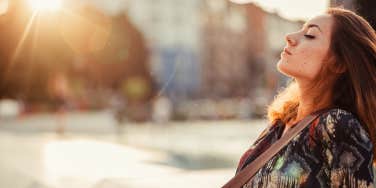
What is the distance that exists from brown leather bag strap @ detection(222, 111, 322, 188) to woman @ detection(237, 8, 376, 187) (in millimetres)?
14

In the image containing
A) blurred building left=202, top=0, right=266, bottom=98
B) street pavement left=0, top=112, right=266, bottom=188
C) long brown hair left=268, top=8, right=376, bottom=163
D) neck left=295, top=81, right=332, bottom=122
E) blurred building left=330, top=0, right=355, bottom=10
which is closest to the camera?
long brown hair left=268, top=8, right=376, bottom=163

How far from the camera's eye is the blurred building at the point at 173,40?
7400cm

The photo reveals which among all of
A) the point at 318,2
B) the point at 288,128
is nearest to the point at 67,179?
the point at 318,2

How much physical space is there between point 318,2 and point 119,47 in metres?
47.8

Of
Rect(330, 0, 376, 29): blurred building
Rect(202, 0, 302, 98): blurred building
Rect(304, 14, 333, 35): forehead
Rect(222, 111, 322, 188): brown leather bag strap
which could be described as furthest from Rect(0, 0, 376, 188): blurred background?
Rect(222, 111, 322, 188): brown leather bag strap

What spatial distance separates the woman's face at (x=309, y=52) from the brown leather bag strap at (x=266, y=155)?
180mm

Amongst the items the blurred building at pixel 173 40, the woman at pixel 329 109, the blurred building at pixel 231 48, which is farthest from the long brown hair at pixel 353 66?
the blurred building at pixel 231 48

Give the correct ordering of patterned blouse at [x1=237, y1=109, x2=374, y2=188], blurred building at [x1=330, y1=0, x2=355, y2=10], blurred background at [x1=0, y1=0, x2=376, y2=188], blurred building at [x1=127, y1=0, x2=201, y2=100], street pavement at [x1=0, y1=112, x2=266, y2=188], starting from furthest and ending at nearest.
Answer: blurred building at [x1=127, y1=0, x2=201, y2=100]
blurred background at [x1=0, y1=0, x2=376, y2=188]
street pavement at [x1=0, y1=112, x2=266, y2=188]
blurred building at [x1=330, y1=0, x2=355, y2=10]
patterned blouse at [x1=237, y1=109, x2=374, y2=188]

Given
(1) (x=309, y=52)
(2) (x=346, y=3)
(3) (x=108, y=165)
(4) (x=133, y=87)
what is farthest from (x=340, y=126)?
(4) (x=133, y=87)

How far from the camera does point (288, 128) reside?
2410 millimetres

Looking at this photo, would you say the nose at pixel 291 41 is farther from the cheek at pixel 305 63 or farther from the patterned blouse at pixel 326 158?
the patterned blouse at pixel 326 158

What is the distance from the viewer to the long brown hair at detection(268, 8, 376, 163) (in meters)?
2.19

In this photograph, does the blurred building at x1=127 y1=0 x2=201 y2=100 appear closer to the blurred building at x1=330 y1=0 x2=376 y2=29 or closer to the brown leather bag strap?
the blurred building at x1=330 y1=0 x2=376 y2=29

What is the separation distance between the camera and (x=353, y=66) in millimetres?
2209
